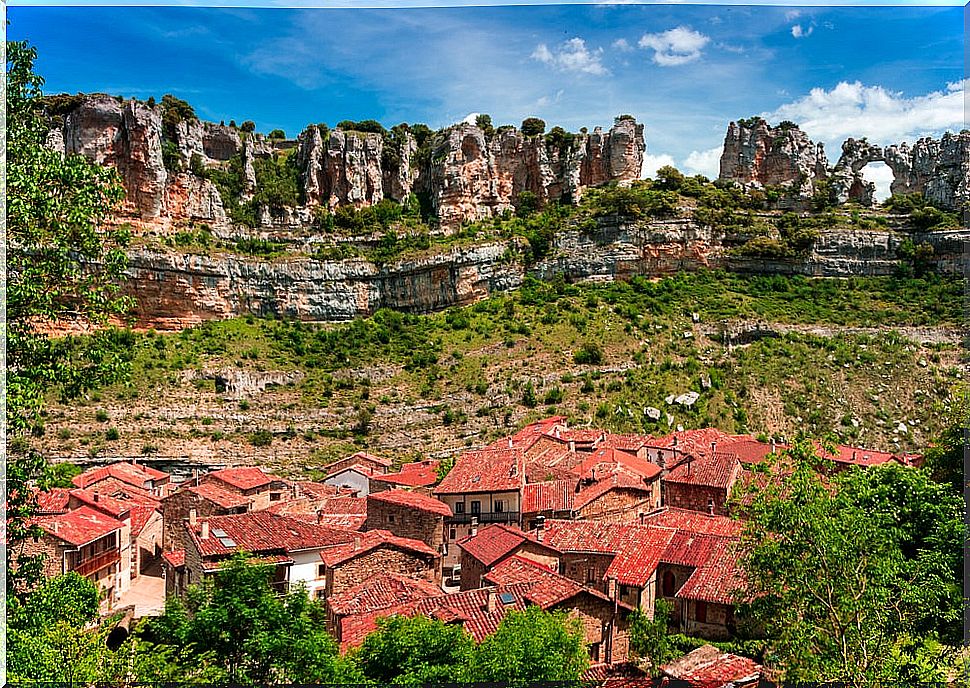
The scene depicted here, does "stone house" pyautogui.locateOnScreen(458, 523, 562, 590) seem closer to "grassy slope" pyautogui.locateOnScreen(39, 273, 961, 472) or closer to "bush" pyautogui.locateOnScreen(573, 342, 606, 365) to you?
"grassy slope" pyautogui.locateOnScreen(39, 273, 961, 472)

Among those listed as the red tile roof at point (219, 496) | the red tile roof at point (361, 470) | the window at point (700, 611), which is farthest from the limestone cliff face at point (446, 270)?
the window at point (700, 611)

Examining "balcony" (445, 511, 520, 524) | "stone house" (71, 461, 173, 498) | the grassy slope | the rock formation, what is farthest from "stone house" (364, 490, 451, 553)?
the rock formation

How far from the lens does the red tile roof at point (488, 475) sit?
37.4 ft

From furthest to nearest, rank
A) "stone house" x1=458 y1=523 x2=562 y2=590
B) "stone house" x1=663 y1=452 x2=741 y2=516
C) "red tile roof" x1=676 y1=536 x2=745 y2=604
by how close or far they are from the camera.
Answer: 1. "stone house" x1=663 y1=452 x2=741 y2=516
2. "stone house" x1=458 y1=523 x2=562 y2=590
3. "red tile roof" x1=676 y1=536 x2=745 y2=604

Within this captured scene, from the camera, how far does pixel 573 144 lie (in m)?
32.4

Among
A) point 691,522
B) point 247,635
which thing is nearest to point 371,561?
point 247,635

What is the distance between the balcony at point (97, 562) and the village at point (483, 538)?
0.03 meters

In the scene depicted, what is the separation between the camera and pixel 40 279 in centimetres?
416

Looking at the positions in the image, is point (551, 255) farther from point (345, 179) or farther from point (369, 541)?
point (369, 541)

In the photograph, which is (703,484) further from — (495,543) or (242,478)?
(242,478)

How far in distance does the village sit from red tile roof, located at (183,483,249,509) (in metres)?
0.06

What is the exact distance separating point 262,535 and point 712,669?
5.65 meters

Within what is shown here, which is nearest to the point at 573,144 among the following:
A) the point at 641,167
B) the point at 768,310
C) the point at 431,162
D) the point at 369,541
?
the point at 641,167

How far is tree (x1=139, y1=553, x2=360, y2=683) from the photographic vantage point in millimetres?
5135
